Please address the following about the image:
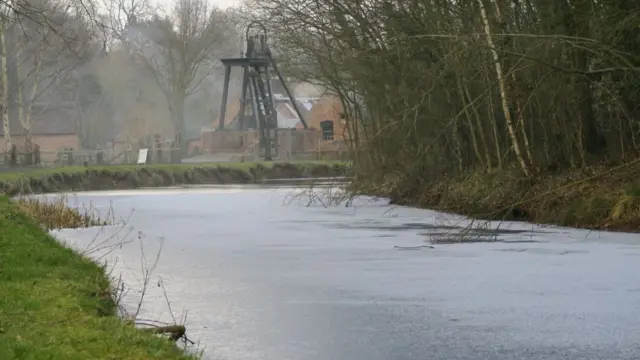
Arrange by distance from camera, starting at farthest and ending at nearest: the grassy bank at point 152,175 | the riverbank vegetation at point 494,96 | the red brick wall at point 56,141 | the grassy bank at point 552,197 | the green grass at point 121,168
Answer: the red brick wall at point 56,141 < the green grass at point 121,168 < the grassy bank at point 152,175 < the grassy bank at point 552,197 < the riverbank vegetation at point 494,96

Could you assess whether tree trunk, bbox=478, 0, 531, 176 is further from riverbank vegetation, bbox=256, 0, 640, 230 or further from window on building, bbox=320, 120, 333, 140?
window on building, bbox=320, 120, 333, 140

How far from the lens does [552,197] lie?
19312 millimetres

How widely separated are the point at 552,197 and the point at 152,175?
27.7 m

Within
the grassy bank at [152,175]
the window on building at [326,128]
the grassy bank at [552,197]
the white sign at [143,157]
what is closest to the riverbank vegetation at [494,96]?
the grassy bank at [552,197]

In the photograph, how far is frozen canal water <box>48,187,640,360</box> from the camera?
8578mm

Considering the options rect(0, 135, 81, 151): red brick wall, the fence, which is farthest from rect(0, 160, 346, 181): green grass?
rect(0, 135, 81, 151): red brick wall

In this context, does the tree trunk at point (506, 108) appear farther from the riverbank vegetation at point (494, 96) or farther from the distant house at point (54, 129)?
the distant house at point (54, 129)

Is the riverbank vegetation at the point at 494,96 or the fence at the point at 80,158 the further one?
the fence at the point at 80,158

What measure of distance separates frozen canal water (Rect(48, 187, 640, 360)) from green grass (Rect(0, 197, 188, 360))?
608 mm

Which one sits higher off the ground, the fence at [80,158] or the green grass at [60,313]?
the fence at [80,158]

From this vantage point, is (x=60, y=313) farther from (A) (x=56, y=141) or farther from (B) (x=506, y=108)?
(A) (x=56, y=141)

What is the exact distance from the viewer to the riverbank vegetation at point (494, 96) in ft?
57.1

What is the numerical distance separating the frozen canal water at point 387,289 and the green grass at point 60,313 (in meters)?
0.61

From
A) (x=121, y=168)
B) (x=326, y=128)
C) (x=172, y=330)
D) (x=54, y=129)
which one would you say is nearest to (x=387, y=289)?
(x=172, y=330)
